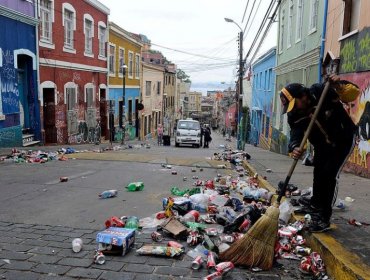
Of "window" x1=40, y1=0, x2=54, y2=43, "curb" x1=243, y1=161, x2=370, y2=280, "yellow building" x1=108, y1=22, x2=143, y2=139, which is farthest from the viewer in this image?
"yellow building" x1=108, y1=22, x2=143, y2=139

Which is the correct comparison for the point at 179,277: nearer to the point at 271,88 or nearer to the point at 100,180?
the point at 100,180

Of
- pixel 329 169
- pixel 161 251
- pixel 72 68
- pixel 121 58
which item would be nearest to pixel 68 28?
pixel 72 68

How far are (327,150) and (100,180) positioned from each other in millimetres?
5569

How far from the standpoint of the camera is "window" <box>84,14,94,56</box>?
72.3 feet

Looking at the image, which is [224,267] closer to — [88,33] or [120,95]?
[88,33]

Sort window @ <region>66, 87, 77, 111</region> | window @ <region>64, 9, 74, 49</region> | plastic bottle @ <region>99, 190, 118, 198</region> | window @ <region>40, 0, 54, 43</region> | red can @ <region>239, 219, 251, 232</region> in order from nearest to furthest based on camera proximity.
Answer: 1. red can @ <region>239, 219, 251, 232</region>
2. plastic bottle @ <region>99, 190, 118, 198</region>
3. window @ <region>40, 0, 54, 43</region>
4. window @ <region>64, 9, 74, 49</region>
5. window @ <region>66, 87, 77, 111</region>

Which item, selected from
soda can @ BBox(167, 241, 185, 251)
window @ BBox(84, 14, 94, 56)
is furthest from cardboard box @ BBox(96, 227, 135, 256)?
window @ BBox(84, 14, 94, 56)

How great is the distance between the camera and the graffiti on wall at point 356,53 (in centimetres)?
876

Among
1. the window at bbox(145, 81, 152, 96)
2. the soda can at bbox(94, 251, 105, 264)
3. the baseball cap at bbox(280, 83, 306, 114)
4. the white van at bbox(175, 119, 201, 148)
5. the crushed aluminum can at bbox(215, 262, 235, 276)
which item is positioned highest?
the window at bbox(145, 81, 152, 96)

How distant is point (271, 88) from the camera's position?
25.3m

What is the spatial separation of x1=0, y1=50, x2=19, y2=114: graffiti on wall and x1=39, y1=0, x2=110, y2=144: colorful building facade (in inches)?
88.3

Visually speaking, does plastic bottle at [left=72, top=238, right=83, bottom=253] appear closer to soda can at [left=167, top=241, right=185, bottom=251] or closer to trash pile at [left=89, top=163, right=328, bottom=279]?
trash pile at [left=89, top=163, right=328, bottom=279]

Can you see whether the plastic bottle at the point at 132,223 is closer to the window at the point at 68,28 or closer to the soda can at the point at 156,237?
the soda can at the point at 156,237

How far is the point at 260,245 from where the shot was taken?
3621 millimetres
